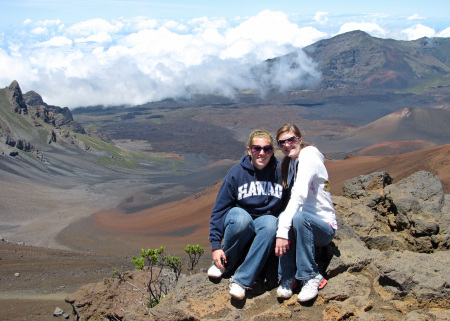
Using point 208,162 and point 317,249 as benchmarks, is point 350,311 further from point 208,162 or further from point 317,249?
point 208,162

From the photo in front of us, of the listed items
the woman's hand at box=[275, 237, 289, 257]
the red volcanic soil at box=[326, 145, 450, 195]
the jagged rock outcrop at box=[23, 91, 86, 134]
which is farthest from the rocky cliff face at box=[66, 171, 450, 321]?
the jagged rock outcrop at box=[23, 91, 86, 134]

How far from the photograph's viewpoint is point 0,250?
16.8m

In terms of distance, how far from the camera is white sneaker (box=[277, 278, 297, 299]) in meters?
4.63

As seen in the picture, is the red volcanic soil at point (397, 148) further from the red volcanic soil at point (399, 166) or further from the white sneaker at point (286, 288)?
the white sneaker at point (286, 288)

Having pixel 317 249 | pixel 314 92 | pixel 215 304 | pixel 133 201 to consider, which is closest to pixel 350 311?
pixel 317 249

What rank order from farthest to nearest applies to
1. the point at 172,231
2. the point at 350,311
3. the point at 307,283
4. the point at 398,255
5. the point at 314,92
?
1. the point at 314,92
2. the point at 172,231
3. the point at 398,255
4. the point at 307,283
5. the point at 350,311

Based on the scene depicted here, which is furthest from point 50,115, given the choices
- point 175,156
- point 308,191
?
point 308,191

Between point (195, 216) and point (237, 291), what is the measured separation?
21.3 meters

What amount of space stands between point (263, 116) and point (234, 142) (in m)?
31.3

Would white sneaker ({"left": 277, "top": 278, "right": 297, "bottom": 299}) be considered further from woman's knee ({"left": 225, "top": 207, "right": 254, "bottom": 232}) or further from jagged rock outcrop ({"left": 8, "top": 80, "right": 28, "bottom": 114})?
jagged rock outcrop ({"left": 8, "top": 80, "right": 28, "bottom": 114})

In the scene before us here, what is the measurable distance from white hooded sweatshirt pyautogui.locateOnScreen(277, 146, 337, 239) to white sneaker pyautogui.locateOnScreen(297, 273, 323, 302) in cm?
57

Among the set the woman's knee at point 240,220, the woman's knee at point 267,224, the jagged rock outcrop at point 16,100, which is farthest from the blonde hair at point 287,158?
the jagged rock outcrop at point 16,100

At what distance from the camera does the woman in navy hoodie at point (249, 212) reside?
15.5 feet

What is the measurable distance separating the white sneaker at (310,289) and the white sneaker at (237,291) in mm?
595
